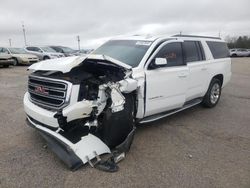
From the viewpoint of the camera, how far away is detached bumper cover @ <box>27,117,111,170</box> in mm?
3443

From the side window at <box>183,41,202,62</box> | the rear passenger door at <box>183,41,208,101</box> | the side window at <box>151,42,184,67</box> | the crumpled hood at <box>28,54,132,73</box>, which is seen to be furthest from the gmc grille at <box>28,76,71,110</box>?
the side window at <box>183,41,202,62</box>

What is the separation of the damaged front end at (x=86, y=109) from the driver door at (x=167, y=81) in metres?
0.61

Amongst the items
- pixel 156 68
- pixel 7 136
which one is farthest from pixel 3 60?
pixel 156 68

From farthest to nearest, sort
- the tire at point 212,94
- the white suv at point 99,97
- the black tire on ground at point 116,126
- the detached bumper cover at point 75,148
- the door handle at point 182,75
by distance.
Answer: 1. the tire at point 212,94
2. the door handle at point 182,75
3. the black tire on ground at point 116,126
4. the white suv at point 99,97
5. the detached bumper cover at point 75,148

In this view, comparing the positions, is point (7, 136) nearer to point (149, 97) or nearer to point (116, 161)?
point (116, 161)

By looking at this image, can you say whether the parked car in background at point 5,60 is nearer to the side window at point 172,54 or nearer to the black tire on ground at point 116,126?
the side window at point 172,54

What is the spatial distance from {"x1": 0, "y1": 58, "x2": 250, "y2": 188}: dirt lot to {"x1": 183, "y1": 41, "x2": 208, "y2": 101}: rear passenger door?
2.14ft

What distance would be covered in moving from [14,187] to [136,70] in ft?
8.12

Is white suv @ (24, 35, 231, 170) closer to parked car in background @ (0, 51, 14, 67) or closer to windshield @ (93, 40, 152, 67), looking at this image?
windshield @ (93, 40, 152, 67)

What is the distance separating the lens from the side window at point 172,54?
196 inches

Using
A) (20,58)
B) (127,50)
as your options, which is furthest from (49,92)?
(20,58)

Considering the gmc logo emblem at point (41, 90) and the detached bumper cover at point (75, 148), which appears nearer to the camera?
the detached bumper cover at point (75, 148)

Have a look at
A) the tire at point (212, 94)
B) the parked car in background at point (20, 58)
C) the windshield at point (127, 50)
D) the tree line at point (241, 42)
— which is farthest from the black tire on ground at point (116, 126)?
the tree line at point (241, 42)

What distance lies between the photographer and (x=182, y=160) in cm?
381
